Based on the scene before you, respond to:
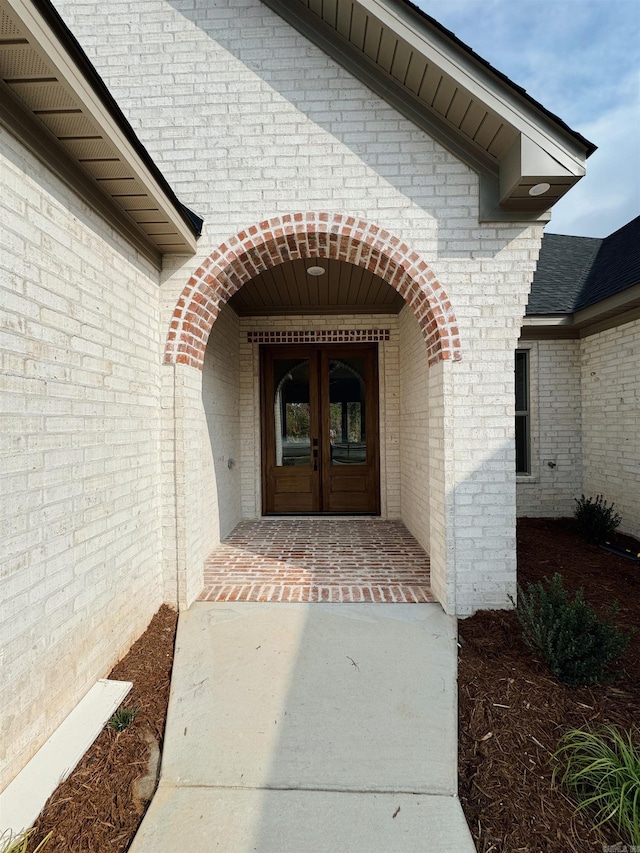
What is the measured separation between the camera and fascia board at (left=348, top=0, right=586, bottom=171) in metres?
3.01

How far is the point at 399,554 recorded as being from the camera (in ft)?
15.7

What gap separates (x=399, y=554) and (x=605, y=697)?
92.8 inches

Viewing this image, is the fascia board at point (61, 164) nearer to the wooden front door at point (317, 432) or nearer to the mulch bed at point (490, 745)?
the mulch bed at point (490, 745)

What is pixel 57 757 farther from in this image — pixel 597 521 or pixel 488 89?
pixel 597 521

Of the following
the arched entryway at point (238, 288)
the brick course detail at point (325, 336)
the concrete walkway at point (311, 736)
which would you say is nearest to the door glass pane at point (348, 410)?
the brick course detail at point (325, 336)

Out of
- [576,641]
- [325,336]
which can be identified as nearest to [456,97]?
[325,336]

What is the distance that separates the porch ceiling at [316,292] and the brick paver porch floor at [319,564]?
10.5 feet

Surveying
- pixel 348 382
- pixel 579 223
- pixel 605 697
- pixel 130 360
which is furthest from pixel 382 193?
pixel 579 223

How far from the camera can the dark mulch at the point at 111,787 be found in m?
1.85

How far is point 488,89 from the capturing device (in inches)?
119

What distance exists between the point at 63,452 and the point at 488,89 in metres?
3.78

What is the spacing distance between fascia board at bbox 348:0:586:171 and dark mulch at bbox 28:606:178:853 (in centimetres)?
461

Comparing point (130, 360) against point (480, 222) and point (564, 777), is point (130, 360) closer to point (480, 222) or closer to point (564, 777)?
point (480, 222)

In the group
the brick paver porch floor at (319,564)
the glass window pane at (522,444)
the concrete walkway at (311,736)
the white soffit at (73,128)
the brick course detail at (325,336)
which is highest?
the white soffit at (73,128)
